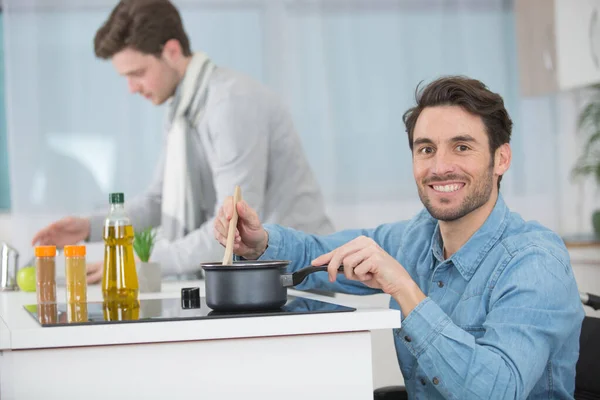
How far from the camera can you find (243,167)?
241 centimetres

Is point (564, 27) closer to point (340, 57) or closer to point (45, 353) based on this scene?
point (340, 57)

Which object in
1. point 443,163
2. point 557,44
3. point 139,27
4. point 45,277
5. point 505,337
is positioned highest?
point 557,44

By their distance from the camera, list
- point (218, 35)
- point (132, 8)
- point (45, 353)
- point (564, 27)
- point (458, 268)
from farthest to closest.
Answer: point (218, 35)
point (564, 27)
point (132, 8)
point (458, 268)
point (45, 353)

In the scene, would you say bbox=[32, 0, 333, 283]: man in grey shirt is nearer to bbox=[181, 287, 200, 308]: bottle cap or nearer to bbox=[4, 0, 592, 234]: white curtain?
bbox=[181, 287, 200, 308]: bottle cap

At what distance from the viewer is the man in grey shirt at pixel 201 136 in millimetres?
2438

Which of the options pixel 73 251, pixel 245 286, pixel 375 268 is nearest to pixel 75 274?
pixel 73 251

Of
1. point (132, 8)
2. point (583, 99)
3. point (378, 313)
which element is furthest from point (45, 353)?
point (583, 99)

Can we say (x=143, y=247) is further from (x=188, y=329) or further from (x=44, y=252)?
(x=188, y=329)

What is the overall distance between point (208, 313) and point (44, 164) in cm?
306

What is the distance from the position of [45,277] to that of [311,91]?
2762 millimetres

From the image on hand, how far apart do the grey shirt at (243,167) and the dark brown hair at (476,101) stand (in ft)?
3.01

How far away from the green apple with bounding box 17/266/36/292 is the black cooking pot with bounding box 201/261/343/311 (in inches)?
37.8

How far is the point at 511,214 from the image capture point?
4.98 feet

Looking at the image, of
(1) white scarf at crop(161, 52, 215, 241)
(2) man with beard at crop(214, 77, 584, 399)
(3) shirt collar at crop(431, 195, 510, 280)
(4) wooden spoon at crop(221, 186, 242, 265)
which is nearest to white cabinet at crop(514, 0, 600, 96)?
(1) white scarf at crop(161, 52, 215, 241)
